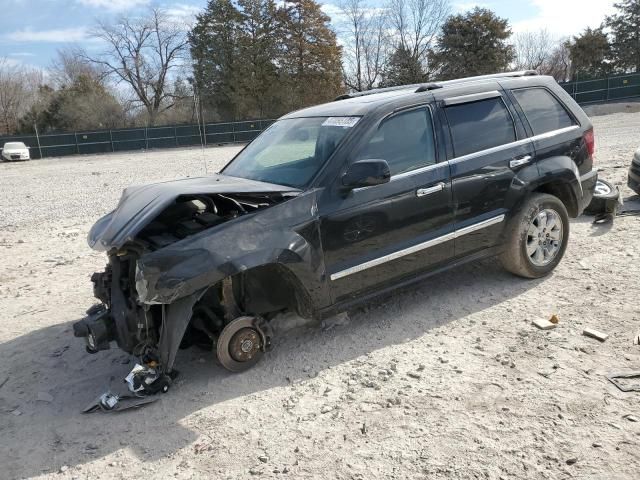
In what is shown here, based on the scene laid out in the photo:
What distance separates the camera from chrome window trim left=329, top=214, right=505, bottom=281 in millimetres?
3979

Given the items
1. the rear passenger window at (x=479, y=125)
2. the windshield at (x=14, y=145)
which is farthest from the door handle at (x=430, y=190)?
the windshield at (x=14, y=145)

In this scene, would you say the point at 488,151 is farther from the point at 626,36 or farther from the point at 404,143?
the point at 626,36

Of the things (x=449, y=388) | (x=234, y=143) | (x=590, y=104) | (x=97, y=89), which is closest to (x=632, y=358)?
(x=449, y=388)

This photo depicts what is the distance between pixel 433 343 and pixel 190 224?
6.78 feet

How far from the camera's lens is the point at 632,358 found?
3.57 meters

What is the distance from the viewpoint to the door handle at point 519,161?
471 centimetres

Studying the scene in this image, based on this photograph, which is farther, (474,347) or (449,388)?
(474,347)

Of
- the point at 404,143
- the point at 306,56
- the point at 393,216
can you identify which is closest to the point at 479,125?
the point at 404,143

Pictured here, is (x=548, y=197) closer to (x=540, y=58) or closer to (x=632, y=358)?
(x=632, y=358)

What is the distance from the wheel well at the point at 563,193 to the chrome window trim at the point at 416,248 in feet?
2.50

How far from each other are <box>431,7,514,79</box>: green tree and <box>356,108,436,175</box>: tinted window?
4016 centimetres

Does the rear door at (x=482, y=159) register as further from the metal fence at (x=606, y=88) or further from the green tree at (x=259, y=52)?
the green tree at (x=259, y=52)

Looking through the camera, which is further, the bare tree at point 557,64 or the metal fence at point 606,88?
the bare tree at point 557,64

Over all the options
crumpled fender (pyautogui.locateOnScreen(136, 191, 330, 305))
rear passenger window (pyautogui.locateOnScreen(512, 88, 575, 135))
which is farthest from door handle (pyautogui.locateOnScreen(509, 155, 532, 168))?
crumpled fender (pyautogui.locateOnScreen(136, 191, 330, 305))
